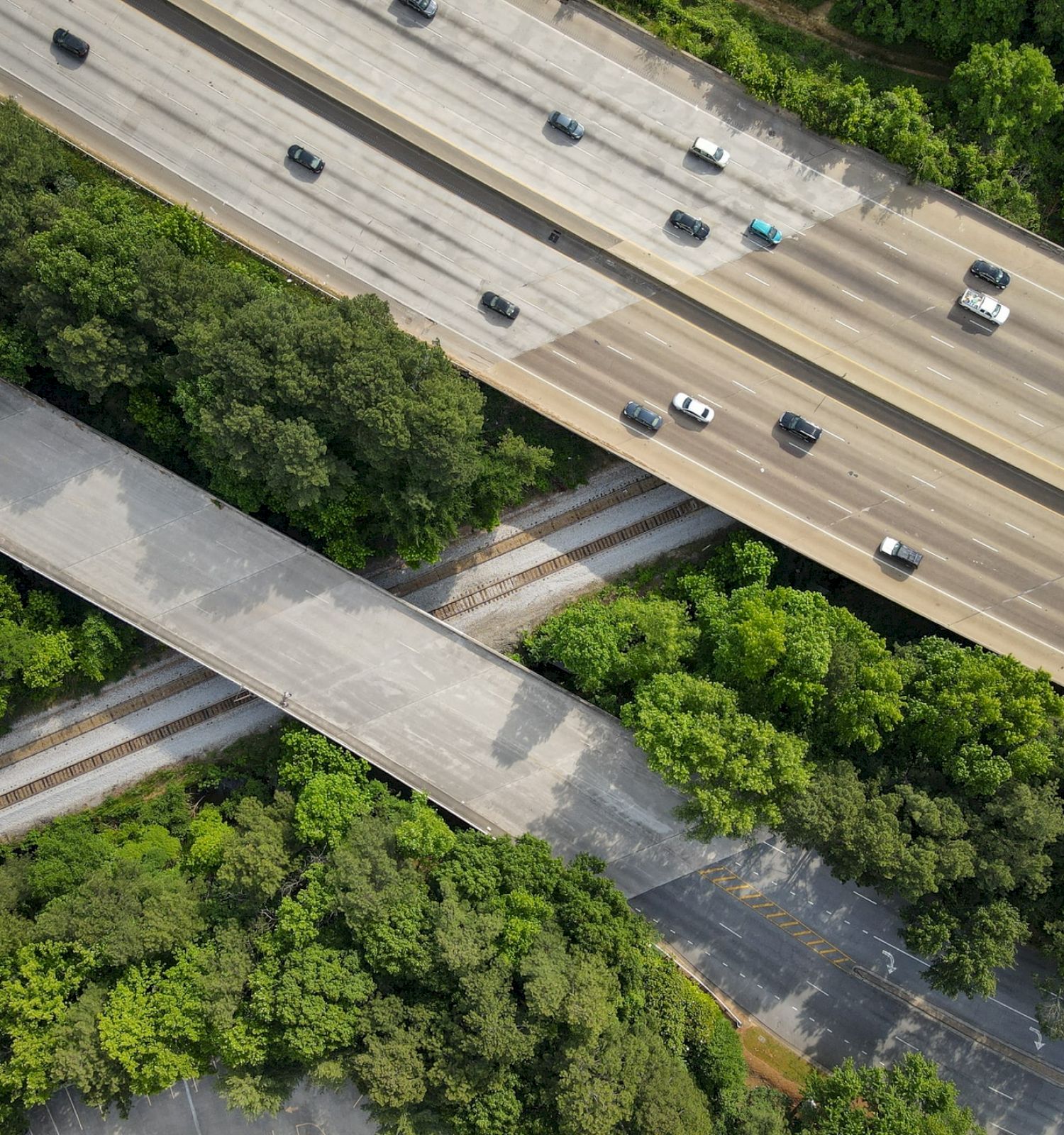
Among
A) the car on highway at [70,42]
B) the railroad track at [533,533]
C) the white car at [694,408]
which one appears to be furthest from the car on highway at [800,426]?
the car on highway at [70,42]

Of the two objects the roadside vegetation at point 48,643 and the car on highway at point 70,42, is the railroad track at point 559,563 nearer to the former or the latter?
the roadside vegetation at point 48,643

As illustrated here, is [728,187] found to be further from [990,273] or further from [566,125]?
[990,273]

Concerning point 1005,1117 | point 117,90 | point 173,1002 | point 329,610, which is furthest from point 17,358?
point 1005,1117

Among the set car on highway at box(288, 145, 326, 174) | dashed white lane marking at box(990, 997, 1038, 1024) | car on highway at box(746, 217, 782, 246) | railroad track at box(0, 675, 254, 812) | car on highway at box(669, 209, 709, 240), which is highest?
car on highway at box(746, 217, 782, 246)

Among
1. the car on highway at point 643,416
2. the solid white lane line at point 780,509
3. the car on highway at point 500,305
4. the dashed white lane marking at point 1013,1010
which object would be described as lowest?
the dashed white lane marking at point 1013,1010

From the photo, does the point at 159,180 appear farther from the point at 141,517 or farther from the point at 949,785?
the point at 949,785

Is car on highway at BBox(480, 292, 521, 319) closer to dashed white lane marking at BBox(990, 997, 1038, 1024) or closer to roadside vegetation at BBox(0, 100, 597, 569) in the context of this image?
roadside vegetation at BBox(0, 100, 597, 569)

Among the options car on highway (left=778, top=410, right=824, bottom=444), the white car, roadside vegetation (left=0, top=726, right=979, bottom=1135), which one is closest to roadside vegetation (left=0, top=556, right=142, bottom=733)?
roadside vegetation (left=0, top=726, right=979, bottom=1135)
